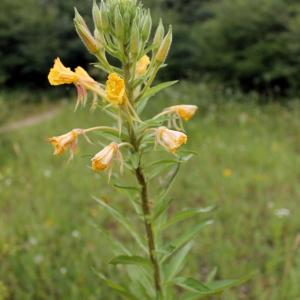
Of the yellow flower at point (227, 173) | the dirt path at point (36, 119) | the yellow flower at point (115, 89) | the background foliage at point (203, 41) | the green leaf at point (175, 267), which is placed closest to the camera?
the yellow flower at point (115, 89)

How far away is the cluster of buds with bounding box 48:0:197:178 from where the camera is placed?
57.9 inches

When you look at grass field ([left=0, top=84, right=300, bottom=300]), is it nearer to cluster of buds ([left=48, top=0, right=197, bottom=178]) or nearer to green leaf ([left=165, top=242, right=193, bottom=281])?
cluster of buds ([left=48, top=0, right=197, bottom=178])

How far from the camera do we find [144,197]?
1.68 metres

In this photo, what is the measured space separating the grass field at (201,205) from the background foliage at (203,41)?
131 cm

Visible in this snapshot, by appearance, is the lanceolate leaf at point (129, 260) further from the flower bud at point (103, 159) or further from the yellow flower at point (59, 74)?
the yellow flower at point (59, 74)

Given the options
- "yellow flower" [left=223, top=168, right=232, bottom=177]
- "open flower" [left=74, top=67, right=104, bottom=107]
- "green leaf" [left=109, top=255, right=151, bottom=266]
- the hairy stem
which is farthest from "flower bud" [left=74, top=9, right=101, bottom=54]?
"yellow flower" [left=223, top=168, right=232, bottom=177]

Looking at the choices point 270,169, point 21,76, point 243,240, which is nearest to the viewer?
point 243,240

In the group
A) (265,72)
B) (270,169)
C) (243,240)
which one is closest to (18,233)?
(243,240)

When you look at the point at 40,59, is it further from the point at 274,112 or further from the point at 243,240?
the point at 243,240

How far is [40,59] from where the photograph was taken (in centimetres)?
1145

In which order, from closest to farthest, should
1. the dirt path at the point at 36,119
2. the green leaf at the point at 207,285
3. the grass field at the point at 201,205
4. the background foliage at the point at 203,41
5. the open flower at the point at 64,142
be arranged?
the open flower at the point at 64,142
the green leaf at the point at 207,285
the grass field at the point at 201,205
the background foliage at the point at 203,41
the dirt path at the point at 36,119

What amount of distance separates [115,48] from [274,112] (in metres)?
5.30

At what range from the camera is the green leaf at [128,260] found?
5.20 feet

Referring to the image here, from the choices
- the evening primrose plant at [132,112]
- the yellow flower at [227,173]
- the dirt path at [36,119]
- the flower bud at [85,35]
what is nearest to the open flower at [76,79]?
the evening primrose plant at [132,112]
